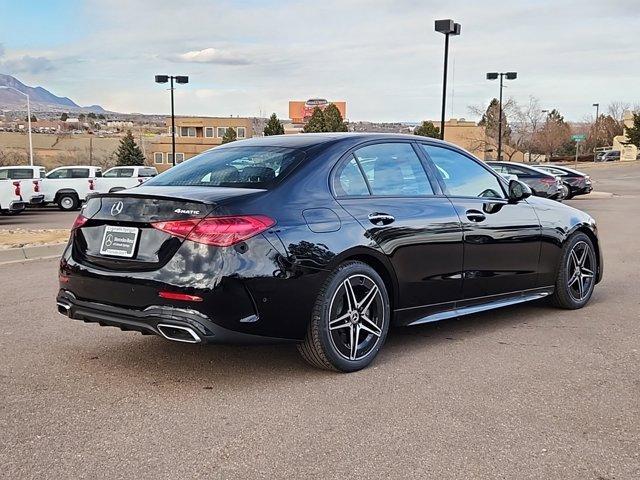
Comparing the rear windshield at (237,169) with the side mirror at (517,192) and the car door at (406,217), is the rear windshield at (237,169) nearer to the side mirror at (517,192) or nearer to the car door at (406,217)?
the car door at (406,217)

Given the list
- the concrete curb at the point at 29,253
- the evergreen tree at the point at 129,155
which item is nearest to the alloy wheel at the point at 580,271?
the concrete curb at the point at 29,253

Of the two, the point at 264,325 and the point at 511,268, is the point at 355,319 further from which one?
the point at 511,268

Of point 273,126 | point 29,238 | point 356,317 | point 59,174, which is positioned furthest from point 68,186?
point 273,126

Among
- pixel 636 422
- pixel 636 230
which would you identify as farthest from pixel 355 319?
pixel 636 230

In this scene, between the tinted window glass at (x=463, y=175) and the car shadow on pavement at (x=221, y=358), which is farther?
the tinted window glass at (x=463, y=175)

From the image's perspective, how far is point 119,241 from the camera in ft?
14.1

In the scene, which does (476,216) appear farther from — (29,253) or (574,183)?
(574,183)

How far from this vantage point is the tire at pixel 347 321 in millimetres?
4398

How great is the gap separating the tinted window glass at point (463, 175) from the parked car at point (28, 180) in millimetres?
16698

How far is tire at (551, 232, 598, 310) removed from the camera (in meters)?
6.45

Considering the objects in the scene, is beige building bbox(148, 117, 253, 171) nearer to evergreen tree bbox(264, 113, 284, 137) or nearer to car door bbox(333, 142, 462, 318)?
evergreen tree bbox(264, 113, 284, 137)

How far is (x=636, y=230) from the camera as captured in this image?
46.8 feet

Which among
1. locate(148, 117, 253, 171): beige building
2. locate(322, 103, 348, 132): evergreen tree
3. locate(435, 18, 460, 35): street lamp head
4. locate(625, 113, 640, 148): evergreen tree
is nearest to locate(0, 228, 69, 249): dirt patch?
locate(435, 18, 460, 35): street lamp head

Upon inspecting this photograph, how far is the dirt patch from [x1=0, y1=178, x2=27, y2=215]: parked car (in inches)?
198
